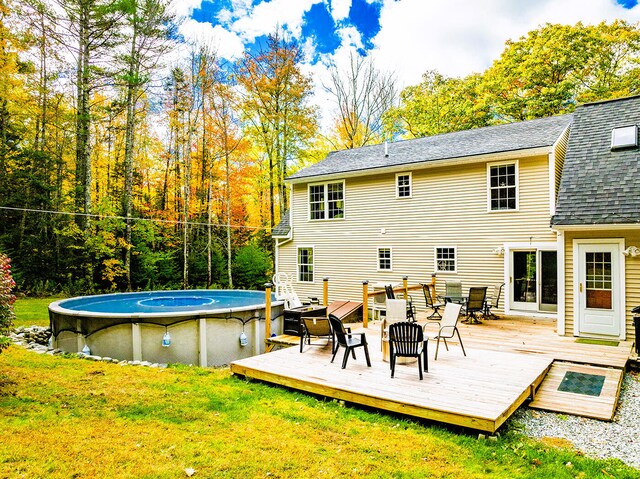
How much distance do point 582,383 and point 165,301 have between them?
527 inches

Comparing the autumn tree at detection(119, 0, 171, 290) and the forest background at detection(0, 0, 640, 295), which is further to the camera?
the autumn tree at detection(119, 0, 171, 290)

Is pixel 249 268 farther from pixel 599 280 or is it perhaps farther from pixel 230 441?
pixel 230 441

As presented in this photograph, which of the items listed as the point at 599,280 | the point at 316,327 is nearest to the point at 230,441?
the point at 316,327

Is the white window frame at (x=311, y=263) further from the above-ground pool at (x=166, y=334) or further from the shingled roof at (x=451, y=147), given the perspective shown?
the above-ground pool at (x=166, y=334)

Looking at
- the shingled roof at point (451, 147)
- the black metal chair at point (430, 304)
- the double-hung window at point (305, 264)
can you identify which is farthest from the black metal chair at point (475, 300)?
the double-hung window at point (305, 264)

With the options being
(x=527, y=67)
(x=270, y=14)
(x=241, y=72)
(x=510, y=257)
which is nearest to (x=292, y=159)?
(x=241, y=72)

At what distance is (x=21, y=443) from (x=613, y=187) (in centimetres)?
1101

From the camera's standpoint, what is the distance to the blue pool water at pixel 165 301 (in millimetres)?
12746

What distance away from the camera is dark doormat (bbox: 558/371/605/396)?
18.8ft

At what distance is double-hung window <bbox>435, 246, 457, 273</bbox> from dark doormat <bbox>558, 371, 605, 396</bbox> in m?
6.10

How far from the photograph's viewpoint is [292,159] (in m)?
23.7

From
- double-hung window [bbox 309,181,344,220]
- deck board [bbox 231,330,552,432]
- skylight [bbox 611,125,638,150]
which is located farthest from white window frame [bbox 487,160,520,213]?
deck board [bbox 231,330,552,432]

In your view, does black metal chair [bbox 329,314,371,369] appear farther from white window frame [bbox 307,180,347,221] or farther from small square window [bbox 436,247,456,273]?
white window frame [bbox 307,180,347,221]

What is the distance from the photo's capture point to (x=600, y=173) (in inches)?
355
